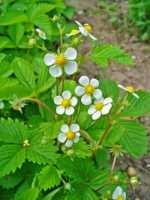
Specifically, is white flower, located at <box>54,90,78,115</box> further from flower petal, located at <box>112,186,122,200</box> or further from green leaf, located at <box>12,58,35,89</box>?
flower petal, located at <box>112,186,122,200</box>

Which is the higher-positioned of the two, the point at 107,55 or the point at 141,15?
the point at 107,55

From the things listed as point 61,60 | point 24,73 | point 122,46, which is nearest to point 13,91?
point 24,73

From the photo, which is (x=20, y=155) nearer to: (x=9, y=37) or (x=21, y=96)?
(x=21, y=96)

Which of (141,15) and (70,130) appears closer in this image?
Answer: (70,130)

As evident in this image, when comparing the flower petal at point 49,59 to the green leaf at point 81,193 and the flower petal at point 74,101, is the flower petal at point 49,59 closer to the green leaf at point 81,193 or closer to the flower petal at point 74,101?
the flower petal at point 74,101

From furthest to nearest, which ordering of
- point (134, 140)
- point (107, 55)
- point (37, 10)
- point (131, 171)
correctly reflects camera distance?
point (131, 171), point (37, 10), point (107, 55), point (134, 140)

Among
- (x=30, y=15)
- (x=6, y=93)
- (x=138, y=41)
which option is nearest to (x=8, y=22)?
(x=30, y=15)

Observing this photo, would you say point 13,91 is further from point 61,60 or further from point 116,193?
point 116,193
